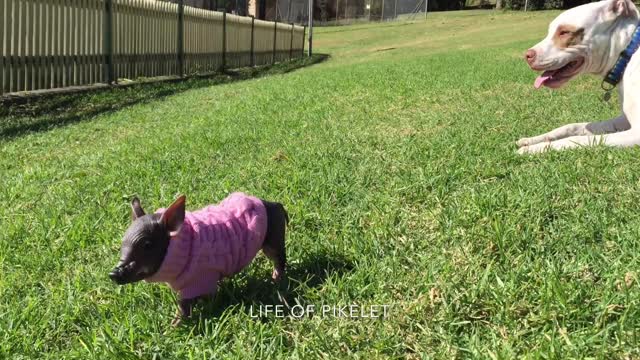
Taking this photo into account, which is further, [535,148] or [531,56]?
[531,56]

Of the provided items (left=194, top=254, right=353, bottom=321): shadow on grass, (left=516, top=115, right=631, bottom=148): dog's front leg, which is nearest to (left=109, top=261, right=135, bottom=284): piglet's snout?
(left=194, top=254, right=353, bottom=321): shadow on grass

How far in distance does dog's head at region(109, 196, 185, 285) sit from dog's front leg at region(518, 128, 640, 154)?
101 inches

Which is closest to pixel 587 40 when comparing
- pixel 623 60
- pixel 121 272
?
pixel 623 60

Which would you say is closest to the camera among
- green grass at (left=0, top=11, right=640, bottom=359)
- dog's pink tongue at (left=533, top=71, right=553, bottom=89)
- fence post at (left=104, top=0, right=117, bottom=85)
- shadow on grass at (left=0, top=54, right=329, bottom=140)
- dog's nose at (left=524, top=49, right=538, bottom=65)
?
green grass at (left=0, top=11, right=640, bottom=359)

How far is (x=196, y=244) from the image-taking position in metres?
2.04

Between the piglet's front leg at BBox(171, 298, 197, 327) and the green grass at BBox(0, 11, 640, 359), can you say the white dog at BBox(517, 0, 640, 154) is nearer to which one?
the green grass at BBox(0, 11, 640, 359)

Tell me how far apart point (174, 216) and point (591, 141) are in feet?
9.64

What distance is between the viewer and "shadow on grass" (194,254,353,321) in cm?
212

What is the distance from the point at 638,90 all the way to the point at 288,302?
121 inches

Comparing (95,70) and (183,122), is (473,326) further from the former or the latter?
(95,70)

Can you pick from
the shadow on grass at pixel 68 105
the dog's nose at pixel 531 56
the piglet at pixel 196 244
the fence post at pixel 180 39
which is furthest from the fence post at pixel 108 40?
the piglet at pixel 196 244

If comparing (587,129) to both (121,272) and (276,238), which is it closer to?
(276,238)

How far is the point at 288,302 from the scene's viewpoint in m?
2.13

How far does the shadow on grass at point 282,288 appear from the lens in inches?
83.4
